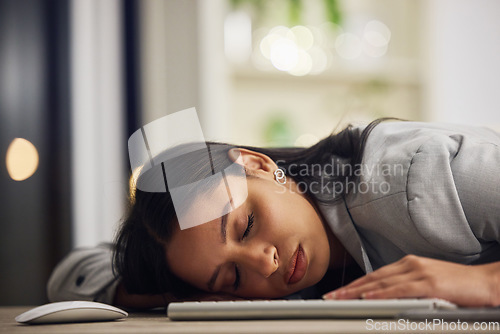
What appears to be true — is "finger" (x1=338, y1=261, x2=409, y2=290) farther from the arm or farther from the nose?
the nose

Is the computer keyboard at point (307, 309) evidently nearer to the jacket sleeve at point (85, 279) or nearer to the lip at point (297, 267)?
the lip at point (297, 267)

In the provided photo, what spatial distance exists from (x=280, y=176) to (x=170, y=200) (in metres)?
0.20

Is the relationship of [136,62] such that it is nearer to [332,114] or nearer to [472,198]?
[332,114]

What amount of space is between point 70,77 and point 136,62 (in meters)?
0.42

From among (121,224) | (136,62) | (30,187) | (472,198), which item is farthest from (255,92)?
(472,198)

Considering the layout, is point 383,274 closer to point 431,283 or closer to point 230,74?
point 431,283

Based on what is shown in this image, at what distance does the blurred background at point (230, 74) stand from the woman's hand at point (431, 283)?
3.37 feet

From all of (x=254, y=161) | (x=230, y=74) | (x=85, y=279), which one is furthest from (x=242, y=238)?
(x=230, y=74)

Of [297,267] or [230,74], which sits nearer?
[297,267]

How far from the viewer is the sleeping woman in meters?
0.66

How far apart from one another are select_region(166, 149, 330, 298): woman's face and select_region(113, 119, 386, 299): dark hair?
0.09ft

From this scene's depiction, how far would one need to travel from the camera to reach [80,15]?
63.5 inches

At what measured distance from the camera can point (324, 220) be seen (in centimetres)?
81

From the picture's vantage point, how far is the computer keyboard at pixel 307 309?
1.41ft
